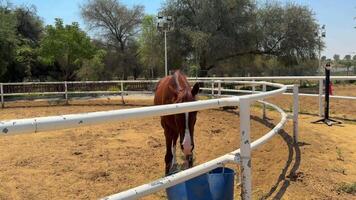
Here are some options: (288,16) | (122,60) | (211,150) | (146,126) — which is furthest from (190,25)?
(211,150)

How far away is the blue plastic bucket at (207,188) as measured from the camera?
10.4 feet

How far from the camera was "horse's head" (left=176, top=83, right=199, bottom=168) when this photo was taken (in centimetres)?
405

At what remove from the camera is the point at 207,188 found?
3.27 m

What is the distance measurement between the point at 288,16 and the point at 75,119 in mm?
37634

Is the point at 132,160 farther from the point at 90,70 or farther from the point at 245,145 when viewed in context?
the point at 90,70

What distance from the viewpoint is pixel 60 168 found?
6.95 metres

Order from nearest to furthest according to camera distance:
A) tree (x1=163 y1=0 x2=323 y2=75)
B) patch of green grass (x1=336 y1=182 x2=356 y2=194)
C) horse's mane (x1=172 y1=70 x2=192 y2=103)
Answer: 1. patch of green grass (x1=336 y1=182 x2=356 y2=194)
2. horse's mane (x1=172 y1=70 x2=192 y2=103)
3. tree (x1=163 y1=0 x2=323 y2=75)

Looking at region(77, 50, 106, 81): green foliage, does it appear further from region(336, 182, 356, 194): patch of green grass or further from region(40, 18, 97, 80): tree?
region(336, 182, 356, 194): patch of green grass

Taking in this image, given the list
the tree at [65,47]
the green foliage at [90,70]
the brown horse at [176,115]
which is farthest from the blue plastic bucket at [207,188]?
the green foliage at [90,70]

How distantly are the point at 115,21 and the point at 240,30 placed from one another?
22339 millimetres

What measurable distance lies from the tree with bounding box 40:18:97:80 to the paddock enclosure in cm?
2691

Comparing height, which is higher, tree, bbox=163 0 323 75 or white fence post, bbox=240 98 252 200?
tree, bbox=163 0 323 75

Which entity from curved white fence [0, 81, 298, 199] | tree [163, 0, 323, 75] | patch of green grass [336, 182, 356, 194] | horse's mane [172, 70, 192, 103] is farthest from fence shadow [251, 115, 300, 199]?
tree [163, 0, 323, 75]

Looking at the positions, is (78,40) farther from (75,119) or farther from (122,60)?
(75,119)
